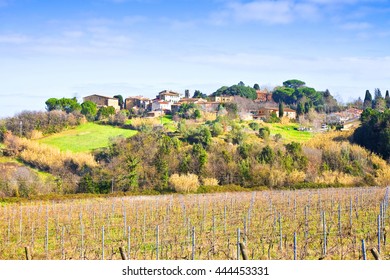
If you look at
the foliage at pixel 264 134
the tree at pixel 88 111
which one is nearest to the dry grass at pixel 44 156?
the tree at pixel 88 111

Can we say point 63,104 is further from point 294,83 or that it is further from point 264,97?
point 294,83

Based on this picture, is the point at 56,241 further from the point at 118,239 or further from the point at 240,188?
the point at 240,188

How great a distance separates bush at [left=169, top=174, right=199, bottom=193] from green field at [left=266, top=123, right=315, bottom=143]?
15.7 m

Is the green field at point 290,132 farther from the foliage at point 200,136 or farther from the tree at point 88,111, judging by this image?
the tree at point 88,111

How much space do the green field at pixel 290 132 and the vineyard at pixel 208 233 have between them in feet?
79.9

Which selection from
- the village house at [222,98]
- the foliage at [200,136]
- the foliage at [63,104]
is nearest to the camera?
the foliage at [200,136]

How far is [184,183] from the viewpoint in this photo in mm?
32312

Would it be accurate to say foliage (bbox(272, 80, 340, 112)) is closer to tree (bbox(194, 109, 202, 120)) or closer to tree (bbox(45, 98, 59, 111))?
tree (bbox(194, 109, 202, 120))

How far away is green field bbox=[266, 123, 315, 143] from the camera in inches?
1923

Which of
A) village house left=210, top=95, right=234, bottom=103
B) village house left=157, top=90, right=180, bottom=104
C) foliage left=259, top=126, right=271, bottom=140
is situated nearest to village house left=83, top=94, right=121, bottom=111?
village house left=157, top=90, right=180, bottom=104

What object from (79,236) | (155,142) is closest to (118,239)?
(79,236)

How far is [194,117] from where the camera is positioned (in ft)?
183

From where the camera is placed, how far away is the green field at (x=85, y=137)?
142ft

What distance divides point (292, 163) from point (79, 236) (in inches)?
878
